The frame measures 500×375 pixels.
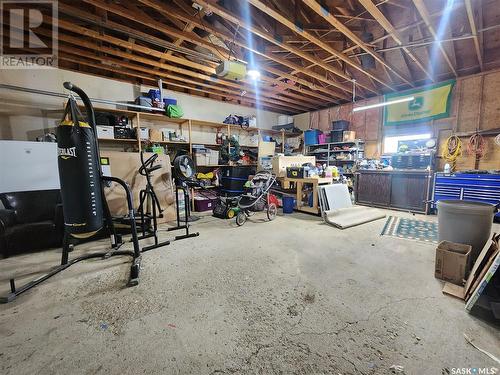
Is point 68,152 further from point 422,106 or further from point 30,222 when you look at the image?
point 422,106

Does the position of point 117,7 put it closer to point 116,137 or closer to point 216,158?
point 116,137

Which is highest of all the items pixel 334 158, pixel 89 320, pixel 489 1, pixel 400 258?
pixel 489 1

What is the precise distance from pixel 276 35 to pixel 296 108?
4.55 metres

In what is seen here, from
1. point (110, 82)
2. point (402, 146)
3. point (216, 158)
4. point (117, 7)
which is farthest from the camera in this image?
point (216, 158)

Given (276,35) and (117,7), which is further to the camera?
(276,35)

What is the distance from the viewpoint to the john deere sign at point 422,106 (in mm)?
5121

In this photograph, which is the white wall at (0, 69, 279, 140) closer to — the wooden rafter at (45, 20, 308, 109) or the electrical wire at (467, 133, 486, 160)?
the wooden rafter at (45, 20, 308, 109)

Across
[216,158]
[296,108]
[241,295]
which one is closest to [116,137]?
[216,158]

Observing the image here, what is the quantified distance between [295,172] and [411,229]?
2341mm

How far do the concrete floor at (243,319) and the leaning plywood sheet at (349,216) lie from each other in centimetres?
116

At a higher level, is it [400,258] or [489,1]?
[489,1]

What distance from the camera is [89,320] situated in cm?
153

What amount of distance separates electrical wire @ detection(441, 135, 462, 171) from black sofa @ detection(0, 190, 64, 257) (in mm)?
7429

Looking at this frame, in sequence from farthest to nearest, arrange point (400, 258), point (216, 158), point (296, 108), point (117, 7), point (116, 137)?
point (296, 108)
point (216, 158)
point (116, 137)
point (117, 7)
point (400, 258)
